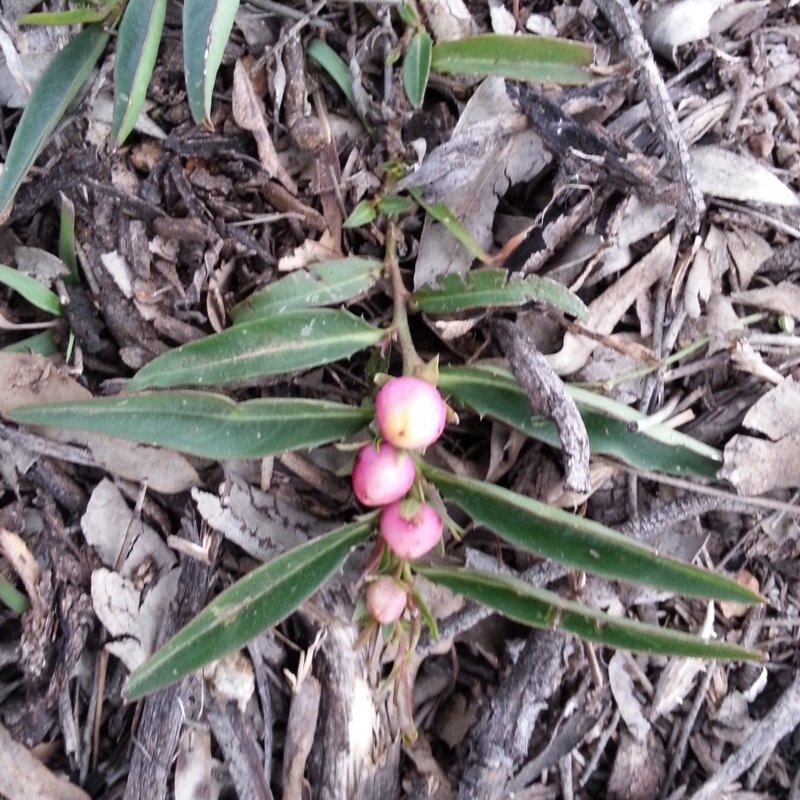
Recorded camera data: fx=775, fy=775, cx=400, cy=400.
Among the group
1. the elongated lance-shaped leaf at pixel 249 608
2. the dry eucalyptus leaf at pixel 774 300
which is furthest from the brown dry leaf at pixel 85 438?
the dry eucalyptus leaf at pixel 774 300

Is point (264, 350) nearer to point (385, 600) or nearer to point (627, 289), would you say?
point (385, 600)

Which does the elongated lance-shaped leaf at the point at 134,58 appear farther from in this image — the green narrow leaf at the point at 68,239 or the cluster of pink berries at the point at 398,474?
the cluster of pink berries at the point at 398,474

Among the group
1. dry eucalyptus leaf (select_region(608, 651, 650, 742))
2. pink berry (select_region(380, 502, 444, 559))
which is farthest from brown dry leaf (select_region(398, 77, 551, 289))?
dry eucalyptus leaf (select_region(608, 651, 650, 742))

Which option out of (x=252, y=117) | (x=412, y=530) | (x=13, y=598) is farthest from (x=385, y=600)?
(x=252, y=117)

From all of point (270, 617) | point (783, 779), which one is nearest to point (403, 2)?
point (270, 617)

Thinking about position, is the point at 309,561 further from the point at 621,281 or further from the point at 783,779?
the point at 783,779

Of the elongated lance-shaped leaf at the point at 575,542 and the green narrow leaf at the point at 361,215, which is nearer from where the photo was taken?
the elongated lance-shaped leaf at the point at 575,542
